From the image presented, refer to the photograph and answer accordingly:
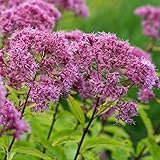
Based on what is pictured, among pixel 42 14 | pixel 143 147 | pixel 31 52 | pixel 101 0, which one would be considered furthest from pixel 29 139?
pixel 101 0

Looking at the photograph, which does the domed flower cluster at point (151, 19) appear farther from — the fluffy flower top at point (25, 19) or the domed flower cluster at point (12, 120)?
the domed flower cluster at point (12, 120)

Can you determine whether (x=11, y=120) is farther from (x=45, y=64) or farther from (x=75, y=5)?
(x=75, y=5)

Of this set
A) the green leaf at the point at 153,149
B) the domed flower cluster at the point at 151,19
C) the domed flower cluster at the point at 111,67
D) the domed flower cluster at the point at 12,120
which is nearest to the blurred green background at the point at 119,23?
the domed flower cluster at the point at 151,19

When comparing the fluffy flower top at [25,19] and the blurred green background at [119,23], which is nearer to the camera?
the fluffy flower top at [25,19]

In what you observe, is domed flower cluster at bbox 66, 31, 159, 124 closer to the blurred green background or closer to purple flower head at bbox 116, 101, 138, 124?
purple flower head at bbox 116, 101, 138, 124

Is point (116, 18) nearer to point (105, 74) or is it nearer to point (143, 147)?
point (143, 147)

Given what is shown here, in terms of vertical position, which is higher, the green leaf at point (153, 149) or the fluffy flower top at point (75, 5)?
the fluffy flower top at point (75, 5)

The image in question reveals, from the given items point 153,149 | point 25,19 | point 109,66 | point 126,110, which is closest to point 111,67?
point 109,66
